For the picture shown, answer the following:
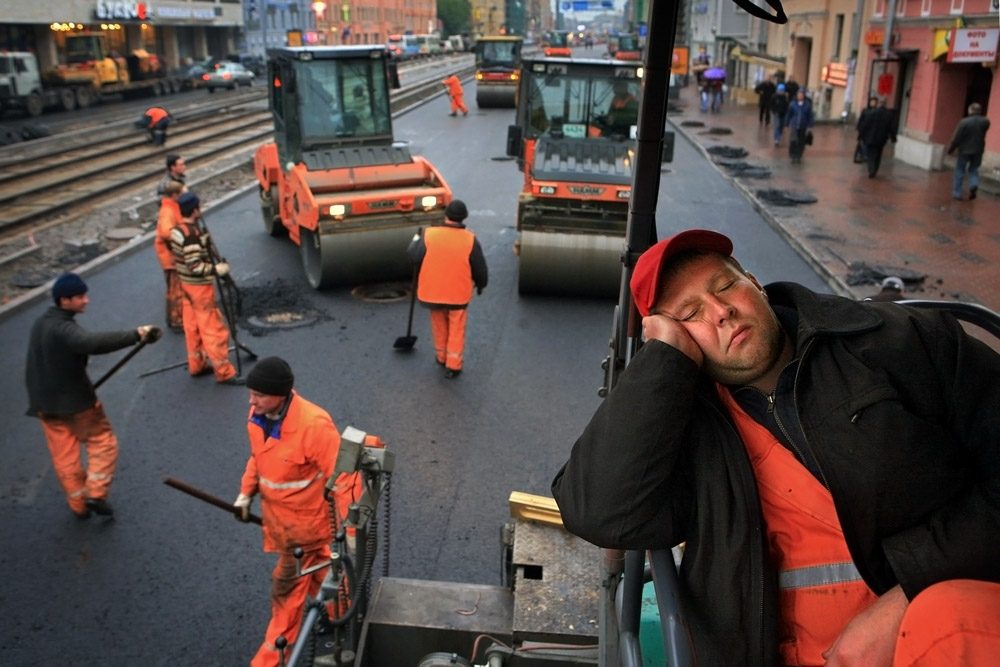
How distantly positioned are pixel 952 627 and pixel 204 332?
8.28 m

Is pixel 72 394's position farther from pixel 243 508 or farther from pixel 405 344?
pixel 405 344

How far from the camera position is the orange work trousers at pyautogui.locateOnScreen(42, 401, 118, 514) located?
6488 millimetres

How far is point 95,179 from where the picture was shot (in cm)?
2052

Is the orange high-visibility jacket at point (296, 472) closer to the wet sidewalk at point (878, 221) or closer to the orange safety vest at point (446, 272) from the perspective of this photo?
the orange safety vest at point (446, 272)

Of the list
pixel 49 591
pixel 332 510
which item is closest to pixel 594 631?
pixel 332 510

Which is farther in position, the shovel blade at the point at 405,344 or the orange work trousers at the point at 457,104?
the orange work trousers at the point at 457,104

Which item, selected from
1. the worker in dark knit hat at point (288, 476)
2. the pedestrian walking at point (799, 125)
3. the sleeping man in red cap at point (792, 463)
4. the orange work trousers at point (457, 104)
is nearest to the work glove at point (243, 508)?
the worker in dark knit hat at point (288, 476)

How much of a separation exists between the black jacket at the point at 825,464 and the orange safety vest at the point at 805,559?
5 centimetres

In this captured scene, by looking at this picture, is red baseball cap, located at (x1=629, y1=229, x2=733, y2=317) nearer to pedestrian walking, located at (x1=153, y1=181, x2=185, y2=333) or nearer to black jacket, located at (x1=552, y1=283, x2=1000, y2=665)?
black jacket, located at (x1=552, y1=283, x2=1000, y2=665)

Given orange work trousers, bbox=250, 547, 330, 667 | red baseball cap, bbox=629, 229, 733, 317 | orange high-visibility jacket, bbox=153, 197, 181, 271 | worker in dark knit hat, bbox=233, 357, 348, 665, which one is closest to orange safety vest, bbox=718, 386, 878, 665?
red baseball cap, bbox=629, 229, 733, 317

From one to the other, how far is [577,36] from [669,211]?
12006cm

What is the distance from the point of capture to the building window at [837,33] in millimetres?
31147

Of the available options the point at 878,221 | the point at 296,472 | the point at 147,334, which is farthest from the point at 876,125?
the point at 296,472

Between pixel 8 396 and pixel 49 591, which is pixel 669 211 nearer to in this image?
pixel 8 396
